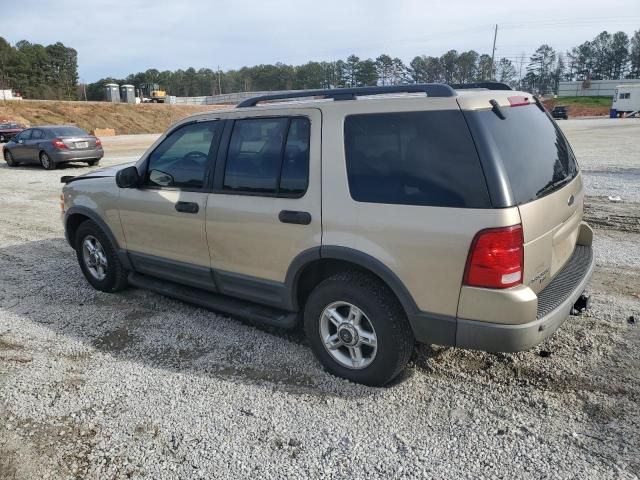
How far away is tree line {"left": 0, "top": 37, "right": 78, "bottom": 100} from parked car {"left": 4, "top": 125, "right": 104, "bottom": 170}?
261 feet

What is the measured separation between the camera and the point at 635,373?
341 cm

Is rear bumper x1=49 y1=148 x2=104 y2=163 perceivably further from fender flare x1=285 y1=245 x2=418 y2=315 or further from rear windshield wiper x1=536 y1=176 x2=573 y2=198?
rear windshield wiper x1=536 y1=176 x2=573 y2=198

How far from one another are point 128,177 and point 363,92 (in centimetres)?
230

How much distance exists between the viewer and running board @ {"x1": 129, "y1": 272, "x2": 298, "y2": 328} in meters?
3.79

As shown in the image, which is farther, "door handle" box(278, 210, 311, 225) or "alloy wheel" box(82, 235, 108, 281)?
"alloy wheel" box(82, 235, 108, 281)

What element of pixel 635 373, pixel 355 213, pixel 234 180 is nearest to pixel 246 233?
pixel 234 180

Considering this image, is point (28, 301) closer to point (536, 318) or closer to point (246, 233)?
point (246, 233)

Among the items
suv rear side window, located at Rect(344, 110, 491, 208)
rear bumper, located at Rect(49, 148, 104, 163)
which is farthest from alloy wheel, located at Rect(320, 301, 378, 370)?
rear bumper, located at Rect(49, 148, 104, 163)

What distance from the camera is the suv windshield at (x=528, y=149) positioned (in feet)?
9.32

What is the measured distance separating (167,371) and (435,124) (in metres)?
2.58

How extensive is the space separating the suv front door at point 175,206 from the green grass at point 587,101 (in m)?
90.4

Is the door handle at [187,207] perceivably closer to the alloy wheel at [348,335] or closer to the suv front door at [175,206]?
the suv front door at [175,206]

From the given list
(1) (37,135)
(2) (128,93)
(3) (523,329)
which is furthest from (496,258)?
(2) (128,93)

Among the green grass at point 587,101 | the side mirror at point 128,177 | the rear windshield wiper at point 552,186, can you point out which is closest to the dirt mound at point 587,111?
the green grass at point 587,101
